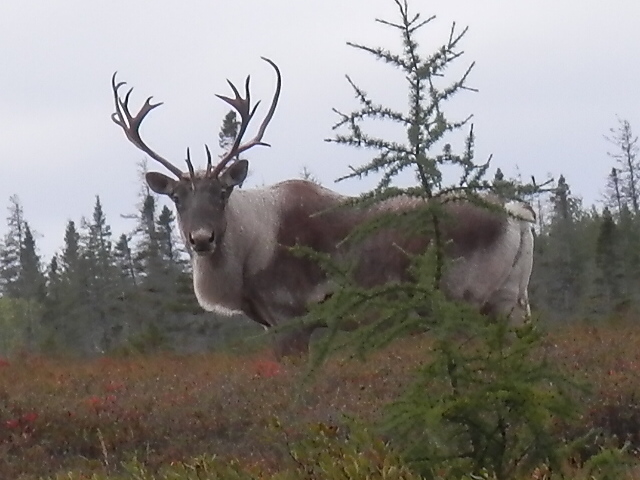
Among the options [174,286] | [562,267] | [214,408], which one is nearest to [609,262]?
[562,267]

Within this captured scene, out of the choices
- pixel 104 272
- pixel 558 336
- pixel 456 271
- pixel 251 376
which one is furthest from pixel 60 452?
pixel 104 272

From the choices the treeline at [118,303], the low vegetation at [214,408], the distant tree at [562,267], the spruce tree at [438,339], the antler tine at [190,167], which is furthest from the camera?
the distant tree at [562,267]

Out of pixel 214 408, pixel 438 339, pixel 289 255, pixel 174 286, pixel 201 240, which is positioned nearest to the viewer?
pixel 438 339

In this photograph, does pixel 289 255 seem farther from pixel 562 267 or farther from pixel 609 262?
pixel 562 267

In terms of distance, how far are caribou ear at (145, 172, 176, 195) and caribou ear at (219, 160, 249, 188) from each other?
1.71 ft

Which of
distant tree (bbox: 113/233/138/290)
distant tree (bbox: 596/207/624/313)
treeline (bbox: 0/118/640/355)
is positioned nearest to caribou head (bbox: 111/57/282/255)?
treeline (bbox: 0/118/640/355)

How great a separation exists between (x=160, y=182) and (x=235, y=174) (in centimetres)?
78

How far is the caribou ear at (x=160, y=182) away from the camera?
10.7 m

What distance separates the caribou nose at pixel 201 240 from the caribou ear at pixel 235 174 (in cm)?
67

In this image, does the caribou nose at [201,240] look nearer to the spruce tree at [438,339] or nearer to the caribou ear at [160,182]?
the caribou ear at [160,182]

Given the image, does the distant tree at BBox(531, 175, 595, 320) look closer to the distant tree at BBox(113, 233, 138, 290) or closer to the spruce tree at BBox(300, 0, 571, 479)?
the distant tree at BBox(113, 233, 138, 290)

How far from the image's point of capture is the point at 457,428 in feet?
12.6

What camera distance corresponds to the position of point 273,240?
36.2 feet

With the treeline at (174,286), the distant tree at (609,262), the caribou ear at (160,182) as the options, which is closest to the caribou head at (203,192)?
the caribou ear at (160,182)
